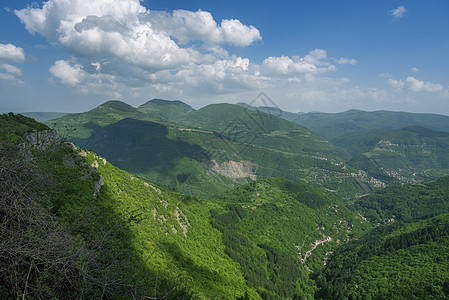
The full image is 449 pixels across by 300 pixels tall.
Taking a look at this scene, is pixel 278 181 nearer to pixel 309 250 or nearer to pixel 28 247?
pixel 309 250

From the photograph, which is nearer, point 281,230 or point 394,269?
point 394,269

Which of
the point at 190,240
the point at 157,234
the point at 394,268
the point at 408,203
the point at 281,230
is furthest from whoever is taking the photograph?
the point at 408,203

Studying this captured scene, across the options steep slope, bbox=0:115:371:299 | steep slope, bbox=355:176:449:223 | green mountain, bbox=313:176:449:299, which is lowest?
steep slope, bbox=355:176:449:223

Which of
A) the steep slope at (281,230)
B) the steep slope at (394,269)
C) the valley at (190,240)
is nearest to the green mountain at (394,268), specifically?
the steep slope at (394,269)

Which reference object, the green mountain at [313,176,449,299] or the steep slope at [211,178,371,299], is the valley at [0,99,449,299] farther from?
the steep slope at [211,178,371,299]

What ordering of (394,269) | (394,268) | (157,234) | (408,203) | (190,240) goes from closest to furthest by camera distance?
(157,234) < (190,240) < (394,269) < (394,268) < (408,203)

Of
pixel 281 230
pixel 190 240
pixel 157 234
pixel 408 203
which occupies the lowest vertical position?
pixel 408 203

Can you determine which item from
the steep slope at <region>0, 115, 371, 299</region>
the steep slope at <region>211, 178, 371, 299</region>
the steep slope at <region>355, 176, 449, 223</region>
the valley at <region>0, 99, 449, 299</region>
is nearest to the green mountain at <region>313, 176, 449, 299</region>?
the valley at <region>0, 99, 449, 299</region>

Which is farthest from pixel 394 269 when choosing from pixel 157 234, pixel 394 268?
pixel 157 234

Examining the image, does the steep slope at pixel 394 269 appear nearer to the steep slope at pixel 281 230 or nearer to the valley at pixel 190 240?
the valley at pixel 190 240

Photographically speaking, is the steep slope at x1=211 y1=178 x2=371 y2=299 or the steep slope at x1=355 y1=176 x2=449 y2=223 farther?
the steep slope at x1=355 y1=176 x2=449 y2=223

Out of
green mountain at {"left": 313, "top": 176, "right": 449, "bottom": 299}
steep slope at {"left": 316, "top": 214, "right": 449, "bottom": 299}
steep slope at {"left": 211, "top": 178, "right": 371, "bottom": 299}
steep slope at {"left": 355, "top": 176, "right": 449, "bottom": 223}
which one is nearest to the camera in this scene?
steep slope at {"left": 316, "top": 214, "right": 449, "bottom": 299}

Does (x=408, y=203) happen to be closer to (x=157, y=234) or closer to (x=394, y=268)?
(x=394, y=268)

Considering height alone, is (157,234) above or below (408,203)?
above
